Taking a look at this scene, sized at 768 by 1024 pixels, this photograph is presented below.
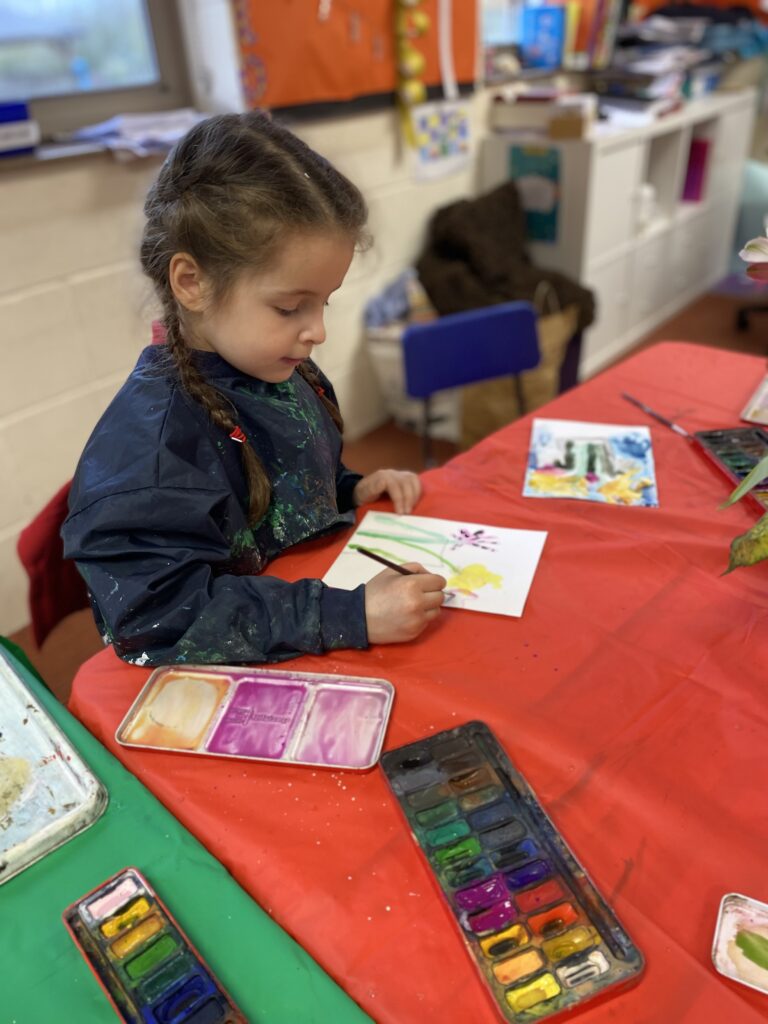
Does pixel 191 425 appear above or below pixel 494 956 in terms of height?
above

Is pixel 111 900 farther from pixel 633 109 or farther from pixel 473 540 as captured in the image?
pixel 633 109

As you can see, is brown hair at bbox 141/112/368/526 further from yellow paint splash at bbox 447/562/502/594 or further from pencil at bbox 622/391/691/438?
pencil at bbox 622/391/691/438

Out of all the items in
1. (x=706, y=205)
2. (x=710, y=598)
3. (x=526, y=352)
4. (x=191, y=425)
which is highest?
(x=191, y=425)

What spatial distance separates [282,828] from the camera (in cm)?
63

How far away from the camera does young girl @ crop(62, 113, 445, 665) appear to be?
78cm

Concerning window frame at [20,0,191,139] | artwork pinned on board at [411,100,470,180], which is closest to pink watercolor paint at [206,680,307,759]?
window frame at [20,0,191,139]

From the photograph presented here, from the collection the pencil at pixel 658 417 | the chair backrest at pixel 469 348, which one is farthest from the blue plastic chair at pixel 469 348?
the pencil at pixel 658 417

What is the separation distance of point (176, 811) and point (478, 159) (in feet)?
9.20

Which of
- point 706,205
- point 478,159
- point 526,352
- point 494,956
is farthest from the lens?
point 706,205

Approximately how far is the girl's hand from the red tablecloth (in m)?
0.02

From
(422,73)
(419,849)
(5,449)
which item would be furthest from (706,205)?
(419,849)

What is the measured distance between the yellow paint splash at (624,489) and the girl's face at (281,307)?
0.47 m

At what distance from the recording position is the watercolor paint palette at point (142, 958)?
51cm

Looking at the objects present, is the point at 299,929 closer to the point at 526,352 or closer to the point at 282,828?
the point at 282,828
